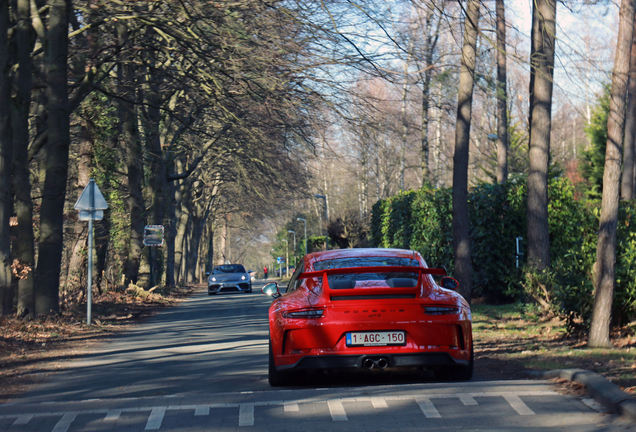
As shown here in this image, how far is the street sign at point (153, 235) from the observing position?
25.9 metres

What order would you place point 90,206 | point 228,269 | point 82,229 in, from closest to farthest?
point 90,206 → point 82,229 → point 228,269

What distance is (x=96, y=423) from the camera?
223 inches

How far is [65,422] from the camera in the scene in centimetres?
572

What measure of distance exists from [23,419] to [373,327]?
10.4 ft

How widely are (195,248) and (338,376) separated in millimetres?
46206

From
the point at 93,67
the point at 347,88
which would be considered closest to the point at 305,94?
the point at 347,88

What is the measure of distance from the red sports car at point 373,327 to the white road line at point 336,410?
80 cm

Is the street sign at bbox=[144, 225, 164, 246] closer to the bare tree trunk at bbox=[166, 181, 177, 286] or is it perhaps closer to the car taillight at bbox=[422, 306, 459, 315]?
the bare tree trunk at bbox=[166, 181, 177, 286]

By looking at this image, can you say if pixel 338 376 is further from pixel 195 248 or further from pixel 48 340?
pixel 195 248

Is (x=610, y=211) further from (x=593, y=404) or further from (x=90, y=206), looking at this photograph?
(x=90, y=206)

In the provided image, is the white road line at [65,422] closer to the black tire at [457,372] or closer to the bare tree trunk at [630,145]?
the black tire at [457,372]

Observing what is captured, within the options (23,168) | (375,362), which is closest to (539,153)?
(375,362)

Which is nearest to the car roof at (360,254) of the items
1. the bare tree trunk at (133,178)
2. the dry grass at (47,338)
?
the dry grass at (47,338)

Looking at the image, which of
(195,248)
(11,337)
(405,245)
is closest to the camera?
(11,337)
